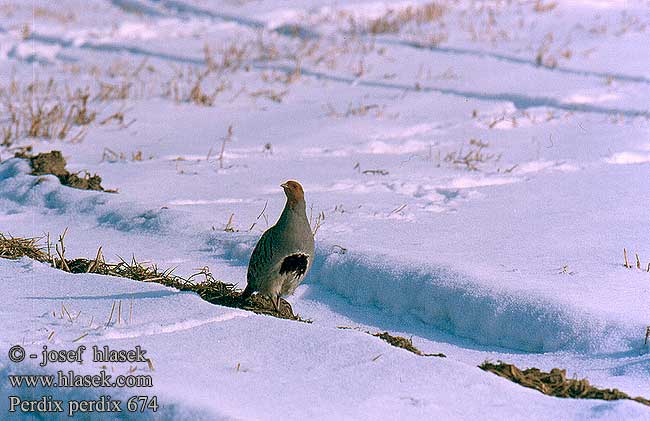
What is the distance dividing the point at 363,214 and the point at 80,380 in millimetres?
2513

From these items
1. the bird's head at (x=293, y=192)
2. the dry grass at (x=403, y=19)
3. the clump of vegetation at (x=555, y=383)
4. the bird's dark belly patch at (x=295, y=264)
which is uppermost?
the dry grass at (x=403, y=19)

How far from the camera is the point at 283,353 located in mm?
2660

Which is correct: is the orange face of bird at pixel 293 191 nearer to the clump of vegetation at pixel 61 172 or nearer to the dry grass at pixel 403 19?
the clump of vegetation at pixel 61 172

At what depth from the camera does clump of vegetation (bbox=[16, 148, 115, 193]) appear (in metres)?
5.17

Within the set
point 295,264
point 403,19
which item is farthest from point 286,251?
point 403,19

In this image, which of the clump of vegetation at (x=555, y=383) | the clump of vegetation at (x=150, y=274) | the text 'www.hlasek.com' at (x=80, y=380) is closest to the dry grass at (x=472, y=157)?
the clump of vegetation at (x=150, y=274)

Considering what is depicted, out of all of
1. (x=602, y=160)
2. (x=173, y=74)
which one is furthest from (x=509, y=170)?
(x=173, y=74)

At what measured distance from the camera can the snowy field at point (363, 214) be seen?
253 cm

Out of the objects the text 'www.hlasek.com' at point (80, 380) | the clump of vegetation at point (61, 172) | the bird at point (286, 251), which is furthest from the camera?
the clump of vegetation at point (61, 172)

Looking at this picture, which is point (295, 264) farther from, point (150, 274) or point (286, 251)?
point (150, 274)

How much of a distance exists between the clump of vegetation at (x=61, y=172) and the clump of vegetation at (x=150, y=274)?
1.04 m

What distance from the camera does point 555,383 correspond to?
268cm

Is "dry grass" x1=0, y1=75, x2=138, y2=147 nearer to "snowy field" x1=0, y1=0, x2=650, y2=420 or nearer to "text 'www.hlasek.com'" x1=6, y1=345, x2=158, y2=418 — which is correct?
"snowy field" x1=0, y1=0, x2=650, y2=420

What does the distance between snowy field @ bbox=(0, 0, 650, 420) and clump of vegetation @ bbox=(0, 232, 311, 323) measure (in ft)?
0.53
